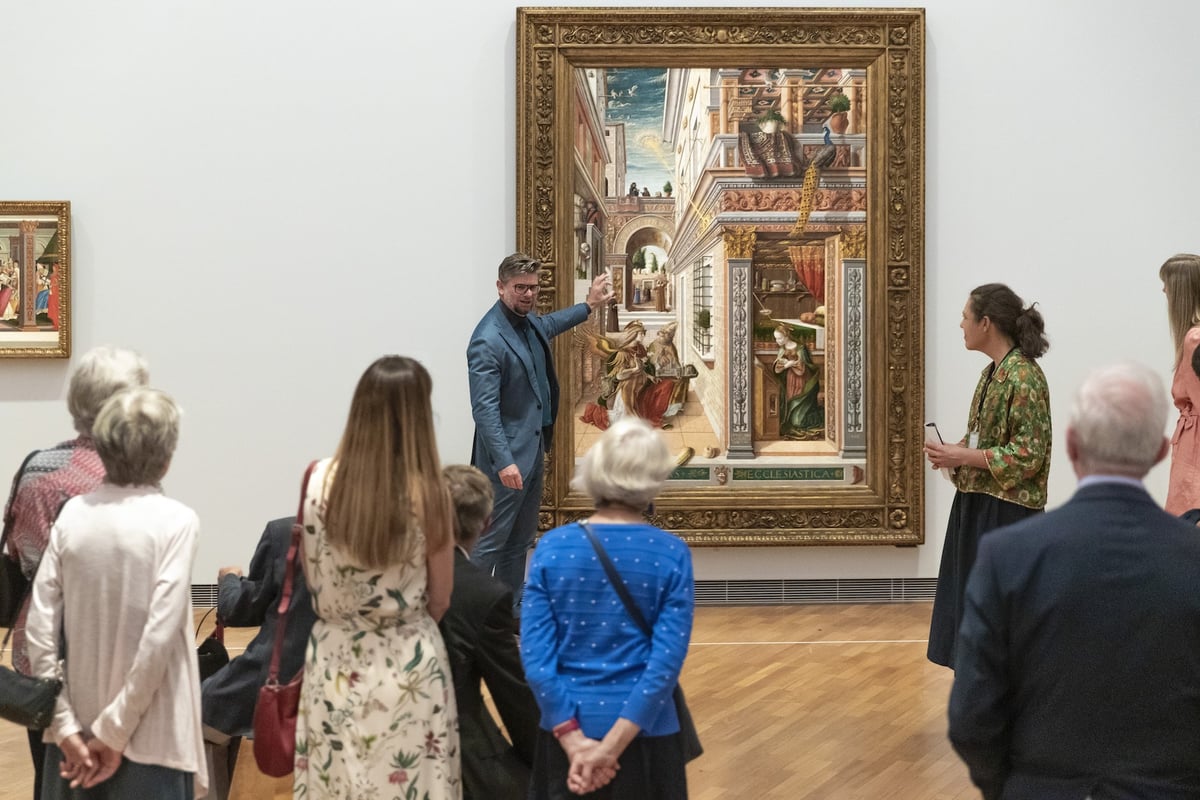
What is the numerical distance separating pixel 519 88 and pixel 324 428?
2.53 m

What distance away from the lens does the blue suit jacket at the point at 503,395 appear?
23.4 ft

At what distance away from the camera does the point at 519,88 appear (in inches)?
332

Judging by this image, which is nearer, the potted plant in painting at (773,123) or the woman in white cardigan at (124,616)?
the woman in white cardigan at (124,616)

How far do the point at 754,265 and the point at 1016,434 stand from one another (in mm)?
3157

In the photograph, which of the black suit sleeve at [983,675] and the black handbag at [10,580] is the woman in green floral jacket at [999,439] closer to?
the black suit sleeve at [983,675]

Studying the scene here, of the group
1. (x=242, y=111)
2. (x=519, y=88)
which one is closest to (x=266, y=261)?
(x=242, y=111)

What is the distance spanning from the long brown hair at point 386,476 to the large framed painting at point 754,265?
16.7 feet

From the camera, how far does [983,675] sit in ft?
9.32

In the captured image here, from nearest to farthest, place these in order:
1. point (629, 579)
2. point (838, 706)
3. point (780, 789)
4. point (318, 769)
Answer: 1. point (629, 579)
2. point (318, 769)
3. point (780, 789)
4. point (838, 706)

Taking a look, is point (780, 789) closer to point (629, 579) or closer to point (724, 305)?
point (629, 579)

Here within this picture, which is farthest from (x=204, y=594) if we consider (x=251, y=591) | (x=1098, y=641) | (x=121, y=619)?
(x=1098, y=641)

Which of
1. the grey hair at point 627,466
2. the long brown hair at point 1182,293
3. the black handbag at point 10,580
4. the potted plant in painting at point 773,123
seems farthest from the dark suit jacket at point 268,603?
the potted plant in painting at point 773,123

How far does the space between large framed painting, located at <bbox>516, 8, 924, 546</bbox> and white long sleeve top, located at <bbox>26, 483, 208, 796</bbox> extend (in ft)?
17.2

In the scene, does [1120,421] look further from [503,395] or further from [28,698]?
[503,395]
